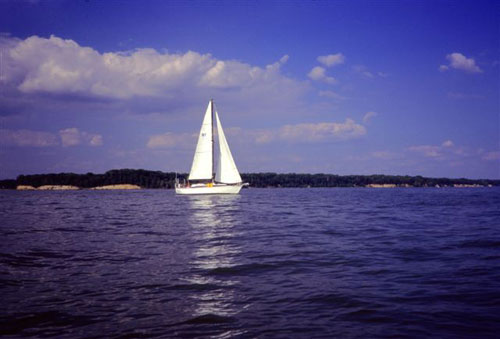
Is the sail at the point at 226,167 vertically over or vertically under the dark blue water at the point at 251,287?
over

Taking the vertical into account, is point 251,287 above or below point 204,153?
Answer: below

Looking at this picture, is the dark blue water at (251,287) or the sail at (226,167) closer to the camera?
the dark blue water at (251,287)

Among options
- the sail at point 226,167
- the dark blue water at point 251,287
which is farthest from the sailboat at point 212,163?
the dark blue water at point 251,287

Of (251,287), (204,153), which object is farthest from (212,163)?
(251,287)

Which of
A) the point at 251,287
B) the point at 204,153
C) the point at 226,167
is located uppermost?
the point at 204,153

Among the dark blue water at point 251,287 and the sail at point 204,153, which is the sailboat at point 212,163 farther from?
the dark blue water at point 251,287

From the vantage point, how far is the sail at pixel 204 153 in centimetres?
6462

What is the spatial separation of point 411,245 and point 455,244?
179cm

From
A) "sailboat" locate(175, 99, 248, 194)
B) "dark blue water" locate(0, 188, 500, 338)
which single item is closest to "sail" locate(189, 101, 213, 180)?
"sailboat" locate(175, 99, 248, 194)

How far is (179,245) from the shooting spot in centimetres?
1488

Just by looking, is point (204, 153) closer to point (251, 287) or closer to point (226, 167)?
point (226, 167)

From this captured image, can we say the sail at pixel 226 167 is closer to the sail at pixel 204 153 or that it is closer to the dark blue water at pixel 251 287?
the sail at pixel 204 153

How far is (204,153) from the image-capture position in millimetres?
65250

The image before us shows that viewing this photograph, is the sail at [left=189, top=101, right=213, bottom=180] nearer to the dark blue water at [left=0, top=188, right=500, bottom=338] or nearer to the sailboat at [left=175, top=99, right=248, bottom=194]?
the sailboat at [left=175, top=99, right=248, bottom=194]
